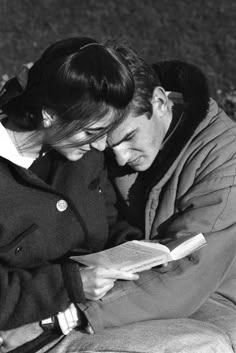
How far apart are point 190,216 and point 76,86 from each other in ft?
2.51

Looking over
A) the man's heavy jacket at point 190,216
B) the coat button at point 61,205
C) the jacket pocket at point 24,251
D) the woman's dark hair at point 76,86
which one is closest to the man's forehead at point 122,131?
the woman's dark hair at point 76,86

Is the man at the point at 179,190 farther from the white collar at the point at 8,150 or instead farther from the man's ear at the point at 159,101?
the white collar at the point at 8,150

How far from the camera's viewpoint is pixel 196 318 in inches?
144

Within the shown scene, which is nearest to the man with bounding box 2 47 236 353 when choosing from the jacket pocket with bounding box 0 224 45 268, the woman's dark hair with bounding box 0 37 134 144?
the woman's dark hair with bounding box 0 37 134 144

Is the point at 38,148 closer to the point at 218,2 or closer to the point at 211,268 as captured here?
the point at 211,268

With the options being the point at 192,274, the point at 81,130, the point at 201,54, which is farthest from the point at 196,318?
the point at 201,54

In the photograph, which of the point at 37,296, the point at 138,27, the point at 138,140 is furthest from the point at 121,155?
the point at 138,27

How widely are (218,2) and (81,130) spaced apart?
18.4ft

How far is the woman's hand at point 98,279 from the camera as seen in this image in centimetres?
334

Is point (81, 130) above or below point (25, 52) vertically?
above

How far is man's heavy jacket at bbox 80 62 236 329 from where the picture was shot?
352 centimetres

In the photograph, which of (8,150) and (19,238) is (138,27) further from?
(19,238)

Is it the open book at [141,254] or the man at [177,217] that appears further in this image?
the man at [177,217]

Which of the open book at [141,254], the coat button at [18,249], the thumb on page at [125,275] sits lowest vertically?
the thumb on page at [125,275]
